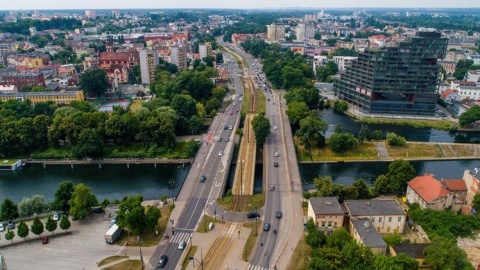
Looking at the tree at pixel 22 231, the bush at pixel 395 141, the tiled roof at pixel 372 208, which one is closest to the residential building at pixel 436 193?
the tiled roof at pixel 372 208

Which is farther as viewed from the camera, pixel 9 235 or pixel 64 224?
pixel 64 224

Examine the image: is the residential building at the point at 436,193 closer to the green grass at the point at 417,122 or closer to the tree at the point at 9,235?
the green grass at the point at 417,122

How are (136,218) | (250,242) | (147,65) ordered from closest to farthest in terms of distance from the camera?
(250,242) < (136,218) < (147,65)

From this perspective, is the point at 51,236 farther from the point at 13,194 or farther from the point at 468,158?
the point at 468,158

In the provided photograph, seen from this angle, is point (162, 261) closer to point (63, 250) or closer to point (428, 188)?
point (63, 250)

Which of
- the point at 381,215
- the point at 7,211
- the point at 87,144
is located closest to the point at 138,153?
the point at 87,144

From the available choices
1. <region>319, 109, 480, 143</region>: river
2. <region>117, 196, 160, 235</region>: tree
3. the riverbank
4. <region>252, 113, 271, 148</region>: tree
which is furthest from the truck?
<region>319, 109, 480, 143</region>: river

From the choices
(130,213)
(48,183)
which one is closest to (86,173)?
(48,183)
